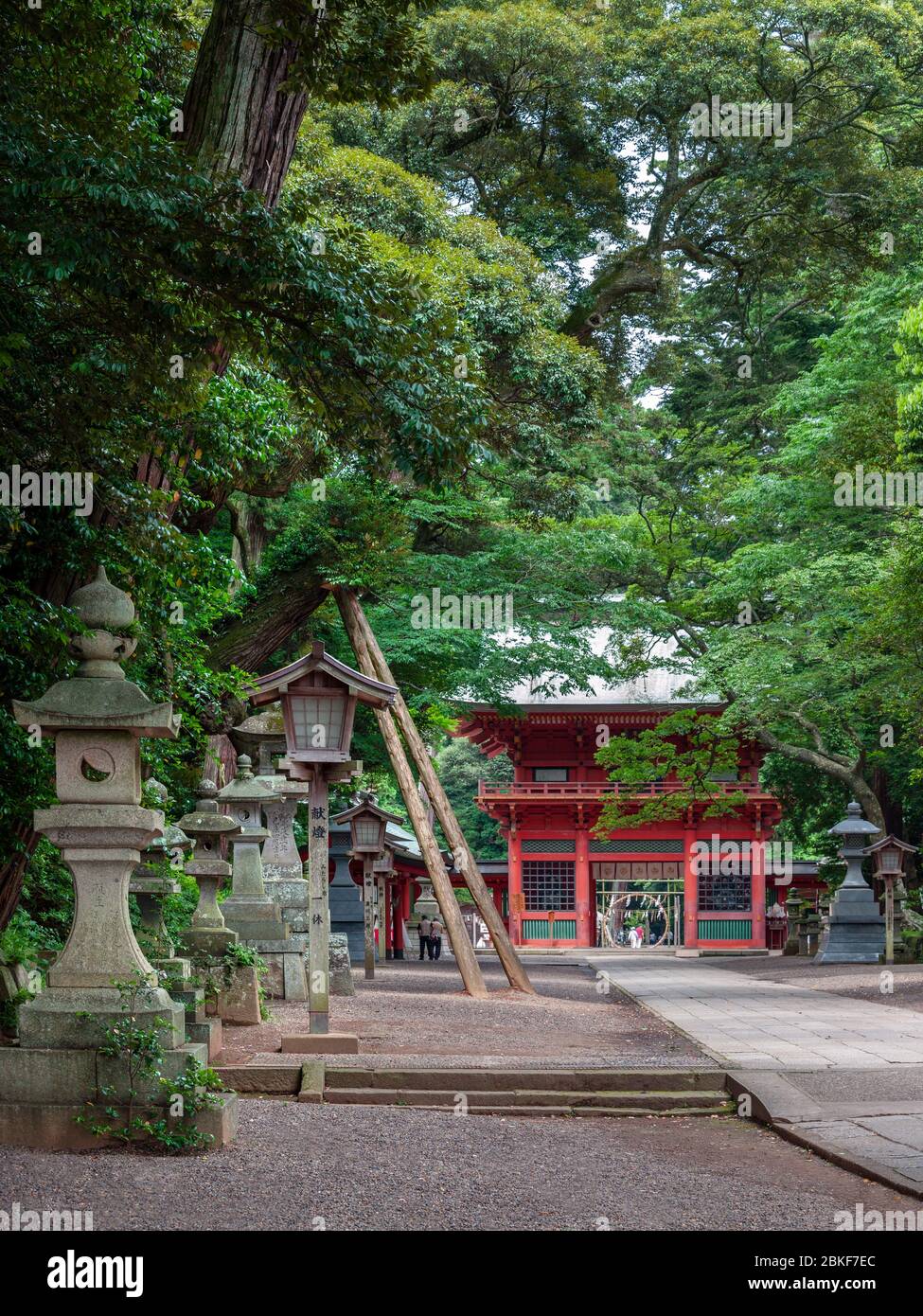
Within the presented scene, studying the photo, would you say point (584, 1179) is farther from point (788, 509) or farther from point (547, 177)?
point (788, 509)

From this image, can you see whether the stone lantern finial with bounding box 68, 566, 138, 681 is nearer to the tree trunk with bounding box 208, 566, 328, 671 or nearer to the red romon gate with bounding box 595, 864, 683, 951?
the tree trunk with bounding box 208, 566, 328, 671

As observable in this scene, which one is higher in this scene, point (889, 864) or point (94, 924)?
point (94, 924)

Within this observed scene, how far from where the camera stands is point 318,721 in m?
9.62

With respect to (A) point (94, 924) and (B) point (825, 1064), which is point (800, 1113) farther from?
(A) point (94, 924)

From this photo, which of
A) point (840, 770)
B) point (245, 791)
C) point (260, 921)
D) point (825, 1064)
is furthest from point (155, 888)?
point (840, 770)

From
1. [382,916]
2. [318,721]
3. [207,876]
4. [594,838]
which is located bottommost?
[382,916]

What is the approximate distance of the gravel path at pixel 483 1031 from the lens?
8266mm

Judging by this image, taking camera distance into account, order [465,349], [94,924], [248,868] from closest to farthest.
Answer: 1. [94,924]
2. [465,349]
3. [248,868]

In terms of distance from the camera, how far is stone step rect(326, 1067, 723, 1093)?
24.5ft

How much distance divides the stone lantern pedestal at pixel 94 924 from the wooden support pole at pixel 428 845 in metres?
9.43

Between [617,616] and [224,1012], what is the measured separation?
1188cm

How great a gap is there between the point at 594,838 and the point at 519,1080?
91.8 feet

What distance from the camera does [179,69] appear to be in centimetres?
917

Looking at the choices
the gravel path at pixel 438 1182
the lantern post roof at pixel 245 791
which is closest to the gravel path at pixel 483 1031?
the gravel path at pixel 438 1182
